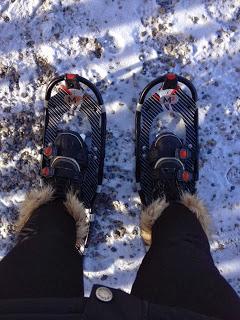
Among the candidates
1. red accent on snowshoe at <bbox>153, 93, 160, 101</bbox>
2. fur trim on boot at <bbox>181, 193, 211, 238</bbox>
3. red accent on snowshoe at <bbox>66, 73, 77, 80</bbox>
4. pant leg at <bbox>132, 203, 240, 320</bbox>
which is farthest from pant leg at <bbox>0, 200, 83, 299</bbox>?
red accent on snowshoe at <bbox>153, 93, 160, 101</bbox>

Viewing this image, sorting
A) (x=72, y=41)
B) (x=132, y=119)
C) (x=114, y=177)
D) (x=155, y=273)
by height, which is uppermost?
(x=72, y=41)

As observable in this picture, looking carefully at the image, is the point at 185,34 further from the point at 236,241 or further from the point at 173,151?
the point at 236,241

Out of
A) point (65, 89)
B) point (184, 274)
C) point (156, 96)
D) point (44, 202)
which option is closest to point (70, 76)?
point (65, 89)

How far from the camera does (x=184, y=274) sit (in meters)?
1.14

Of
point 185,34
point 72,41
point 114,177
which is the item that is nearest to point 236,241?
point 114,177

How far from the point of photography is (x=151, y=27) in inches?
64.7

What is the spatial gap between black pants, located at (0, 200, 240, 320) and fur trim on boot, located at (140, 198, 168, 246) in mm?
82

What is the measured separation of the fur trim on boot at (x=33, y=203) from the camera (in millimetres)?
1395

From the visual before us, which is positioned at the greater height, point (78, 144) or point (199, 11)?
point (199, 11)

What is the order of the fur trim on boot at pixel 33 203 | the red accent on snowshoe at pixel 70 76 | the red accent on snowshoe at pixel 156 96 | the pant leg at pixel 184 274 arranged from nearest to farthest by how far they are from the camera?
the pant leg at pixel 184 274 → the fur trim on boot at pixel 33 203 → the red accent on snowshoe at pixel 70 76 → the red accent on snowshoe at pixel 156 96

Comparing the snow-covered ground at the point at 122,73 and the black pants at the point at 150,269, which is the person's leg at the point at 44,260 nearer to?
the black pants at the point at 150,269

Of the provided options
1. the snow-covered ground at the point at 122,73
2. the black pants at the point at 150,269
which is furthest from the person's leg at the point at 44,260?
the snow-covered ground at the point at 122,73

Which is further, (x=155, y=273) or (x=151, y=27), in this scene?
(x=151, y=27)

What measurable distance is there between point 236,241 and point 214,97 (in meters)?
0.59
